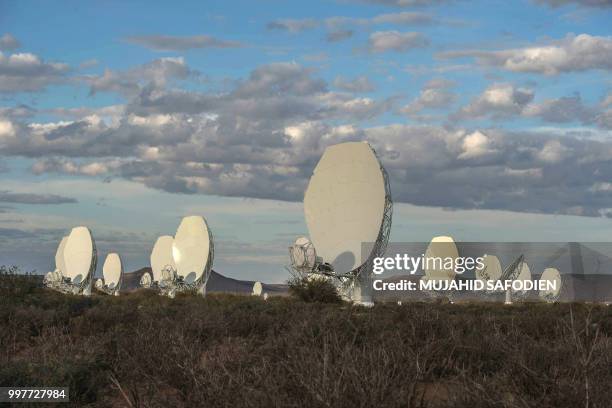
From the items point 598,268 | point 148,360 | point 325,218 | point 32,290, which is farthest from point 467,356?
point 598,268

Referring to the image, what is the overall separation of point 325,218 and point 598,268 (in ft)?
130

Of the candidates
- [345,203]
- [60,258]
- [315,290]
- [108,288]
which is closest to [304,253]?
[315,290]

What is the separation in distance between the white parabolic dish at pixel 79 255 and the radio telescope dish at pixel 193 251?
30.5ft

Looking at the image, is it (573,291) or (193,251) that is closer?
(193,251)

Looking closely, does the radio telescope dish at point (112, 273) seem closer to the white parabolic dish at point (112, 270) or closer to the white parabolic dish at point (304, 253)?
the white parabolic dish at point (112, 270)

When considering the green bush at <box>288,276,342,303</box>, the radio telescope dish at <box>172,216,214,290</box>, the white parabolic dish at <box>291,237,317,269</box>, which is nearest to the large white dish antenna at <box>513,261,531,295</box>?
the green bush at <box>288,276,342,303</box>

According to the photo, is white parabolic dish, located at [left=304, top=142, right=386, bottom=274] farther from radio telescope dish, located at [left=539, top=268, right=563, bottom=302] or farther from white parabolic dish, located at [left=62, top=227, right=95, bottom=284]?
radio telescope dish, located at [left=539, top=268, right=563, bottom=302]

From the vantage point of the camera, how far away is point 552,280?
6256 cm

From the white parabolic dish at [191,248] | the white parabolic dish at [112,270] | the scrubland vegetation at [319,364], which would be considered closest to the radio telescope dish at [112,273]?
the white parabolic dish at [112,270]

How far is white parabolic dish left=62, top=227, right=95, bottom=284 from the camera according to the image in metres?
56.6

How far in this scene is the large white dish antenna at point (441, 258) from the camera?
184 feet

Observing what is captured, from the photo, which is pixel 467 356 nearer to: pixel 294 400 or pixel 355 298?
pixel 294 400

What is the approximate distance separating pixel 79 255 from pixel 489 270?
3171cm

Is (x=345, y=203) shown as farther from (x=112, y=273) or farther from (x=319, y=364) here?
(x=112, y=273)
